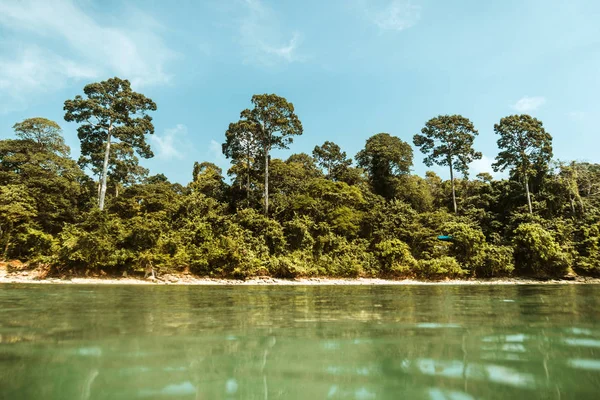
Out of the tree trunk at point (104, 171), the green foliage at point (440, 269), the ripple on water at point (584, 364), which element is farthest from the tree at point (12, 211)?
the ripple on water at point (584, 364)

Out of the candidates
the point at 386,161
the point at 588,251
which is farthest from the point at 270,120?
the point at 588,251

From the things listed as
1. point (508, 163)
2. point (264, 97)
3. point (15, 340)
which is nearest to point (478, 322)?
point (15, 340)

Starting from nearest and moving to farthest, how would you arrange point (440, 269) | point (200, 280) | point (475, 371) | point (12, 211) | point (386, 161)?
1. point (475, 371)
2. point (200, 280)
3. point (12, 211)
4. point (440, 269)
5. point (386, 161)

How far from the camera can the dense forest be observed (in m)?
24.3

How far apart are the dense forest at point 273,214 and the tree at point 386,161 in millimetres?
538

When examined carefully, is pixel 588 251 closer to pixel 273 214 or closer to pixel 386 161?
pixel 386 161

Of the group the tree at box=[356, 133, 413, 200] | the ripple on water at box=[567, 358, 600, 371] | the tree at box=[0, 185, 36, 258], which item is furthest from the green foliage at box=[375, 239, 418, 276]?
the tree at box=[0, 185, 36, 258]

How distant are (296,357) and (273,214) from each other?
26456 millimetres

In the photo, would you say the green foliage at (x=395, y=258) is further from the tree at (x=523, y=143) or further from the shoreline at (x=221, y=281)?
the tree at (x=523, y=143)

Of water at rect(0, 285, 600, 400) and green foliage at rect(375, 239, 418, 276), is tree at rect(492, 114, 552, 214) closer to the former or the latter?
green foliage at rect(375, 239, 418, 276)

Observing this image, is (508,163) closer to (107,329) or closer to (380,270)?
(380,270)

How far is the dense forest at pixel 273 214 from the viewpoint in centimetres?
2430

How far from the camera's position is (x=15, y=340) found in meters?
4.82

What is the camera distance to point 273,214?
3038cm
